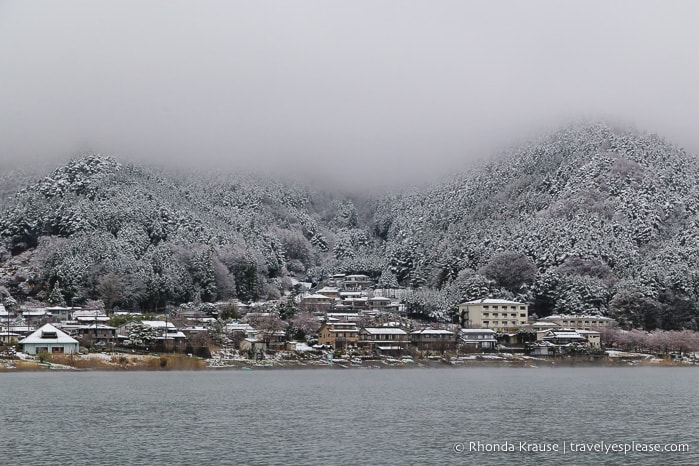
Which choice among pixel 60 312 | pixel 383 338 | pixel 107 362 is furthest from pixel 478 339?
pixel 60 312

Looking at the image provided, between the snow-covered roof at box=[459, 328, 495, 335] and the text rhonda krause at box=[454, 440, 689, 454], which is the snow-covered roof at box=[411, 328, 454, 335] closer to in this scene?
the snow-covered roof at box=[459, 328, 495, 335]

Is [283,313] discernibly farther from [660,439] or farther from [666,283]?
[660,439]

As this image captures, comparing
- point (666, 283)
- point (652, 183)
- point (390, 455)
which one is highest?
point (652, 183)

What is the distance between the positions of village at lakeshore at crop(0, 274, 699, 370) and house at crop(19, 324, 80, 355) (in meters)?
0.12

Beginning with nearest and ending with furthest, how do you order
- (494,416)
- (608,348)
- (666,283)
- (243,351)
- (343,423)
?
(343,423) < (494,416) < (243,351) < (608,348) < (666,283)

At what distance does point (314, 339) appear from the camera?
438 feet

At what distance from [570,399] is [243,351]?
6082cm

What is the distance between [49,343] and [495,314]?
7357cm

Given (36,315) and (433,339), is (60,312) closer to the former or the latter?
(36,315)

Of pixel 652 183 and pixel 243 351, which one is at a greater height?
pixel 652 183

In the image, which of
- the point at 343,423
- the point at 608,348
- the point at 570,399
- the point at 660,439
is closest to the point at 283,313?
the point at 608,348

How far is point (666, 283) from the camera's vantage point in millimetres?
149125

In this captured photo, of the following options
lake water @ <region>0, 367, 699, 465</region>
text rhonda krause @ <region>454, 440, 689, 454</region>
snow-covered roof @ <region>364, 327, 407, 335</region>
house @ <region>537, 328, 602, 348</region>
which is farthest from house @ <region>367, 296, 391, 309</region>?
text rhonda krause @ <region>454, 440, 689, 454</region>

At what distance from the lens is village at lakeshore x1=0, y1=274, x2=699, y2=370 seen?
371 ft
